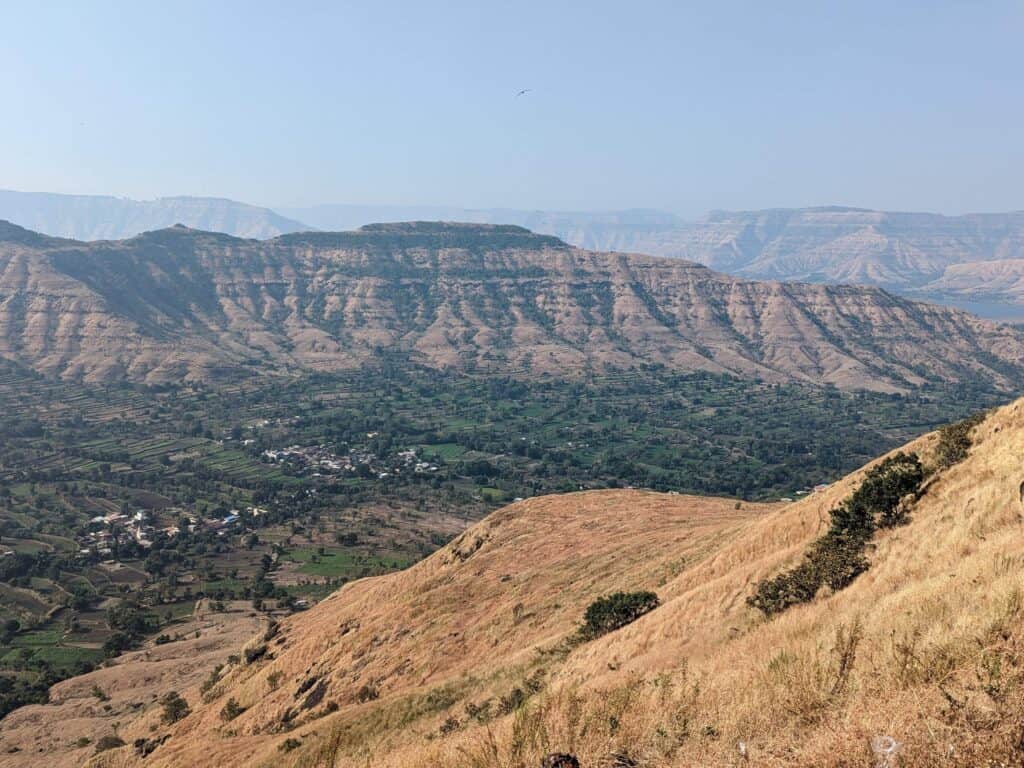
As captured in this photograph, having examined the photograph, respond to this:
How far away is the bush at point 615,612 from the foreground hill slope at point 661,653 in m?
0.87

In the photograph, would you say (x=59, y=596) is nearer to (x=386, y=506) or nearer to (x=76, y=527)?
(x=76, y=527)

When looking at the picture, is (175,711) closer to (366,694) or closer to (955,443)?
(366,694)

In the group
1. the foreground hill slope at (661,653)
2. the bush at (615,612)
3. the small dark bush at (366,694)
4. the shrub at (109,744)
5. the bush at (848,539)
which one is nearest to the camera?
the foreground hill slope at (661,653)

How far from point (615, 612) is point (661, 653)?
669 centimetres

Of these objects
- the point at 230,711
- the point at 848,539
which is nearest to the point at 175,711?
the point at 230,711

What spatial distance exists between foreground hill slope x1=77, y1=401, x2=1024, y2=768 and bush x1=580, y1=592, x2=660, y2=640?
869 millimetres

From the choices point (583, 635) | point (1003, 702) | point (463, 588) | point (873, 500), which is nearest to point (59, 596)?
point (463, 588)

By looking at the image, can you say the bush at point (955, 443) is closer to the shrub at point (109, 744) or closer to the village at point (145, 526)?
the shrub at point (109, 744)

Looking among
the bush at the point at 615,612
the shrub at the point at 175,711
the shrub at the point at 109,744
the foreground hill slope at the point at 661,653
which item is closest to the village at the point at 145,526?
the foreground hill slope at the point at 661,653

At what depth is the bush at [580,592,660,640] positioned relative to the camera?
83.1 ft

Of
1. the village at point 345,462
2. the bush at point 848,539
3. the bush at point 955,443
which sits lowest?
the village at point 345,462

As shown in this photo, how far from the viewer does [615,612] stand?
2578 cm

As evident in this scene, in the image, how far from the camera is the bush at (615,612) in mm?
25328

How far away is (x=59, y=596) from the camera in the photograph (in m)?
95.7
